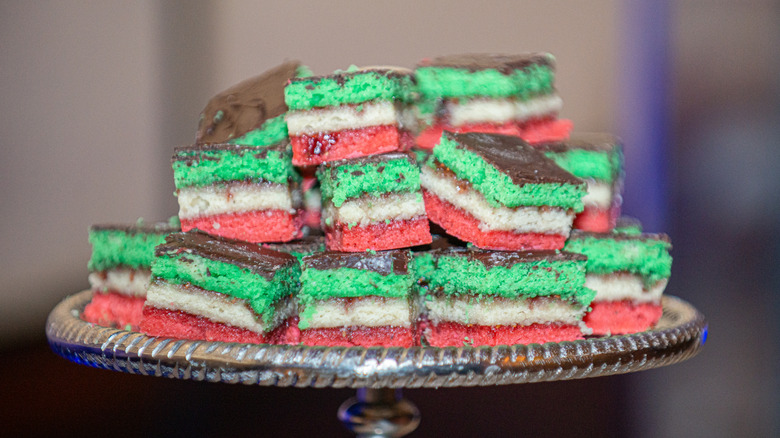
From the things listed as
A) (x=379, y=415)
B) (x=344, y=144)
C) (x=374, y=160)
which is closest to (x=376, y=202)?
(x=374, y=160)

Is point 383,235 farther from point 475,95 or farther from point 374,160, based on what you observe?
point 475,95

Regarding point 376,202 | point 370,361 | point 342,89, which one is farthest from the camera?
point 342,89

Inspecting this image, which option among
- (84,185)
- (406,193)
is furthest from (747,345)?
(84,185)

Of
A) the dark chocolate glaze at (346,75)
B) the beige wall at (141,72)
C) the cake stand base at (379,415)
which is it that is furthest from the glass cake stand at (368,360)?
the beige wall at (141,72)

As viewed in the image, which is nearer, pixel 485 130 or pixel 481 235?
pixel 481 235

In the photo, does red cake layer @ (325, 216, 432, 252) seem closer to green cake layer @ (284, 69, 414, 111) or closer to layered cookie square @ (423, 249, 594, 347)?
layered cookie square @ (423, 249, 594, 347)

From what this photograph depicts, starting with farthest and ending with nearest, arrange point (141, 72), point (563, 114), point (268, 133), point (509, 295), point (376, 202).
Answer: point (563, 114) → point (141, 72) → point (268, 133) → point (376, 202) → point (509, 295)

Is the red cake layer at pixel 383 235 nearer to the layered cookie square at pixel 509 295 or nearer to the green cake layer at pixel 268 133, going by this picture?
the layered cookie square at pixel 509 295
